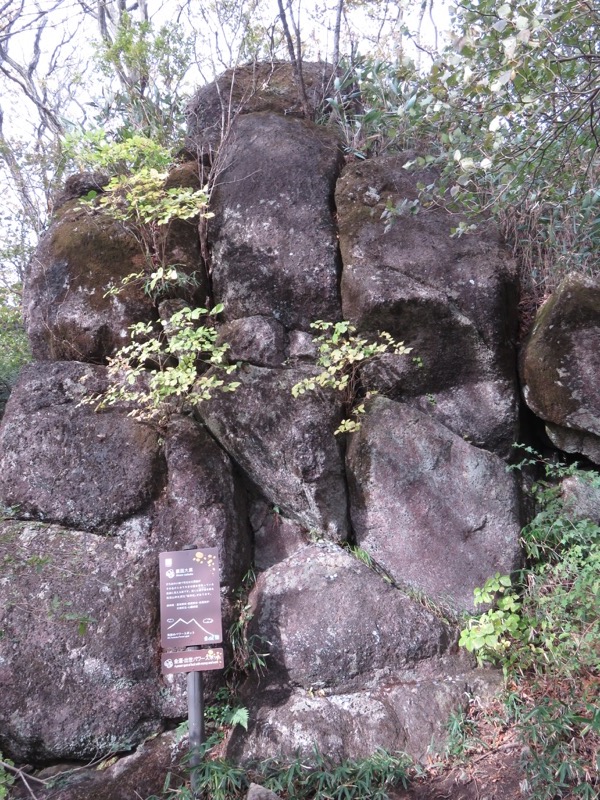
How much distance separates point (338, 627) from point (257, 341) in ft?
8.33

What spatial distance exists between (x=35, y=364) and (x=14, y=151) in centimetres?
575

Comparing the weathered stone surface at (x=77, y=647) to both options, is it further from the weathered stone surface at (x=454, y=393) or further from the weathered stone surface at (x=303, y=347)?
the weathered stone surface at (x=454, y=393)

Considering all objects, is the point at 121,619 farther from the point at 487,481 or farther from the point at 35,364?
the point at 487,481

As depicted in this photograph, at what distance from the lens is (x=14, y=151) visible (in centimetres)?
923

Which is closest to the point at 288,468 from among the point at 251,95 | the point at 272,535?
the point at 272,535

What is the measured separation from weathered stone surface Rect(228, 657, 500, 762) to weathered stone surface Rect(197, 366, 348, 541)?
1250mm

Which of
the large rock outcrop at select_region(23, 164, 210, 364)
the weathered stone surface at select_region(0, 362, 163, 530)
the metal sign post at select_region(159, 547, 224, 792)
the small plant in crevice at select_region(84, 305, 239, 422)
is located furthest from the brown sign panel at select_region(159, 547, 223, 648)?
the large rock outcrop at select_region(23, 164, 210, 364)

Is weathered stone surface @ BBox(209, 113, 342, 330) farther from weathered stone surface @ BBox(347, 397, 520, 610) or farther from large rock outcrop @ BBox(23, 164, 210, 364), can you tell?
weathered stone surface @ BBox(347, 397, 520, 610)

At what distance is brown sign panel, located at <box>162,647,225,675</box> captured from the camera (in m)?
3.66

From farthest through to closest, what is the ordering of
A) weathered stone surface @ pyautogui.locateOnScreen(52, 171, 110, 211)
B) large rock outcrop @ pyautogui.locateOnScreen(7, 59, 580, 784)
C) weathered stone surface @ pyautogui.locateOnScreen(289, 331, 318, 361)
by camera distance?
weathered stone surface @ pyautogui.locateOnScreen(52, 171, 110, 211), weathered stone surface @ pyautogui.locateOnScreen(289, 331, 318, 361), large rock outcrop @ pyautogui.locateOnScreen(7, 59, 580, 784)

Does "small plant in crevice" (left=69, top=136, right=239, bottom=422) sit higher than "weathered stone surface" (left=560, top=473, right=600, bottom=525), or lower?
higher

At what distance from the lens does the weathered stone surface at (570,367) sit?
4621mm

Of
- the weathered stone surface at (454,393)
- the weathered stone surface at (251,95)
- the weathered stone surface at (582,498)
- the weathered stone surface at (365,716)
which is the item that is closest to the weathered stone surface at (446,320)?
the weathered stone surface at (454,393)

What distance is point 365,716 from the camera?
398cm
